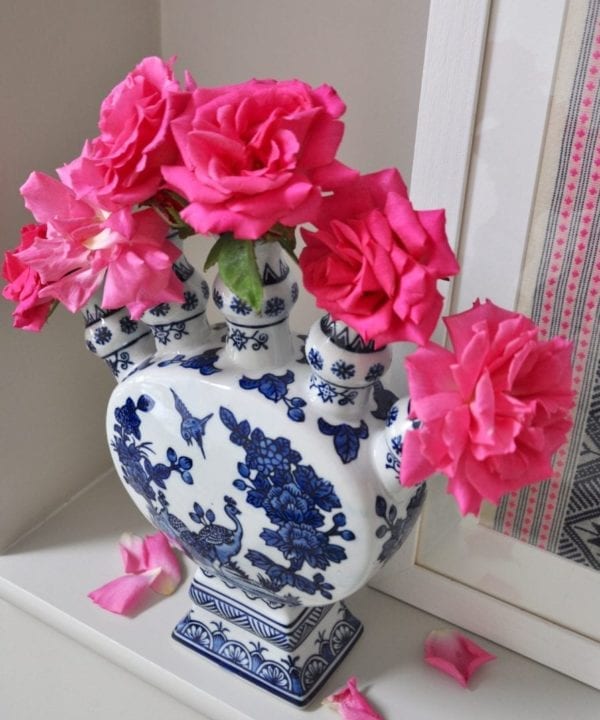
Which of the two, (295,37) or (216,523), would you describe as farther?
(295,37)

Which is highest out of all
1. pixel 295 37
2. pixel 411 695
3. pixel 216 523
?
pixel 295 37

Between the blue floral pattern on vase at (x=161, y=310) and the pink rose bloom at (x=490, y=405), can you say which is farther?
the blue floral pattern on vase at (x=161, y=310)

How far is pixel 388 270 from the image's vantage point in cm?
44

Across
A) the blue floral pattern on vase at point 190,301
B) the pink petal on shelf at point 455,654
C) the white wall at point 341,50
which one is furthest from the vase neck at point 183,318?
the pink petal on shelf at point 455,654

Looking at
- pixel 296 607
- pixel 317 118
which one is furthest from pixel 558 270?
pixel 296 607

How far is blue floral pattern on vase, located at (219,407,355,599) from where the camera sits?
1.80 feet

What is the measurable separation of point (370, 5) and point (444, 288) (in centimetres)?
23

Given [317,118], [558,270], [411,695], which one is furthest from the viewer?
[411,695]

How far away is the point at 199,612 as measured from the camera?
0.71m

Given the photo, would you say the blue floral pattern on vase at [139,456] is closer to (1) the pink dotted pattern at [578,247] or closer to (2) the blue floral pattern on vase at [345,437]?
(2) the blue floral pattern on vase at [345,437]

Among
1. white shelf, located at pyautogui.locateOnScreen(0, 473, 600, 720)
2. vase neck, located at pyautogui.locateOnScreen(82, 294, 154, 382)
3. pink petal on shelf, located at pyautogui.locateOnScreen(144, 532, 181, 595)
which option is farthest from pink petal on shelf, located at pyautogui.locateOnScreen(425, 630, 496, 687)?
vase neck, located at pyautogui.locateOnScreen(82, 294, 154, 382)

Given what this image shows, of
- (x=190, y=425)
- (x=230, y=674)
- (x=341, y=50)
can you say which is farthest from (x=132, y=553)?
(x=341, y=50)

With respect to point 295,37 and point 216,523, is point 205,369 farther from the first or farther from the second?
point 295,37

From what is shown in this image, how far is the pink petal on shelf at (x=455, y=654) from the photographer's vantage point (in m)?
0.68
